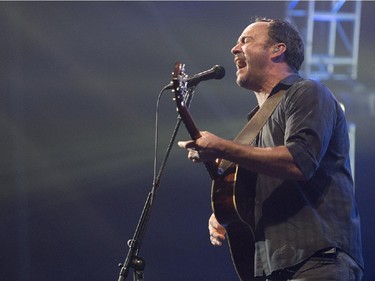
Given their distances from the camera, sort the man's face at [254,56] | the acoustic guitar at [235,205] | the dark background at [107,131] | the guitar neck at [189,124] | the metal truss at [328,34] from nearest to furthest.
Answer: the guitar neck at [189,124], the acoustic guitar at [235,205], the man's face at [254,56], the metal truss at [328,34], the dark background at [107,131]

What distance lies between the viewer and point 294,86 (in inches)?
94.0

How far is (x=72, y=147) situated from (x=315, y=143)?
3.74m

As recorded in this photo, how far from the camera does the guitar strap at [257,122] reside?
8.07 feet

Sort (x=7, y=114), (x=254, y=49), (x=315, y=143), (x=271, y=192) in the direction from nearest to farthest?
(x=315, y=143)
(x=271, y=192)
(x=254, y=49)
(x=7, y=114)

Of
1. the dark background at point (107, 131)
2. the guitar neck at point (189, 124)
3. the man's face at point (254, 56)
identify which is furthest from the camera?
the dark background at point (107, 131)

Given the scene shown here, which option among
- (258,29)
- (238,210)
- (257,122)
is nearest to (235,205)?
(238,210)

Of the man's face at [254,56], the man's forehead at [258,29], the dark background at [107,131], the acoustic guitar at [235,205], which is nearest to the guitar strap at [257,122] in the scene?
the acoustic guitar at [235,205]

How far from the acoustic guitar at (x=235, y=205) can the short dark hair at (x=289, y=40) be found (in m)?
0.53

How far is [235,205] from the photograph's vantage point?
2.38m

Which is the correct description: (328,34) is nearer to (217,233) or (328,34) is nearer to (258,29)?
(258,29)

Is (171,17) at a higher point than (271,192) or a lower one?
higher

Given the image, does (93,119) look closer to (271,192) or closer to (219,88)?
(219,88)

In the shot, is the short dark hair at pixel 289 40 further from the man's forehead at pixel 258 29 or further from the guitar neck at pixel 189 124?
the guitar neck at pixel 189 124

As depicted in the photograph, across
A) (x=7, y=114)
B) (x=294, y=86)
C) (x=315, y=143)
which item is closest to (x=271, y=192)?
(x=315, y=143)
